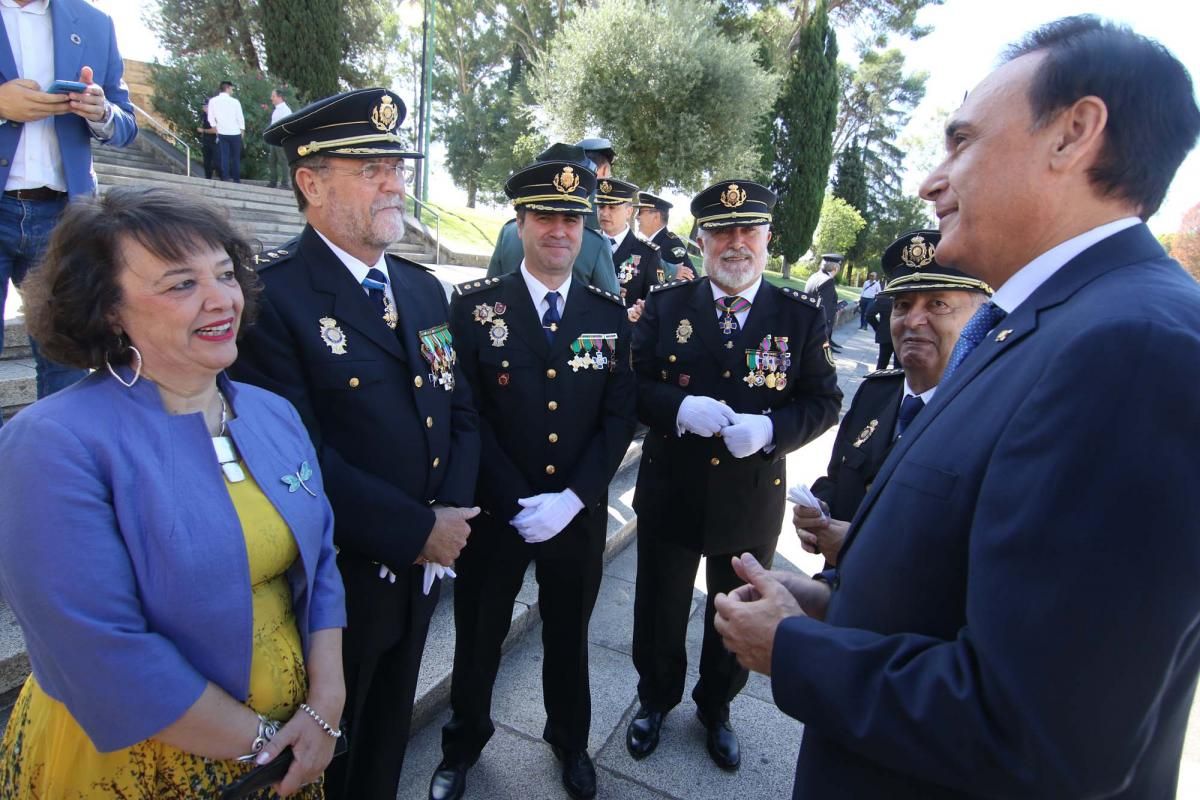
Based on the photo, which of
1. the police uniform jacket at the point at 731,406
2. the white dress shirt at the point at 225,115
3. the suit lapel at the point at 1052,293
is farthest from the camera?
the white dress shirt at the point at 225,115

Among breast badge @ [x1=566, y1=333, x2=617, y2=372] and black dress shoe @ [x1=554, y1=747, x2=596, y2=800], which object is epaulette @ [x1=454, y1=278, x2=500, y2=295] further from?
black dress shoe @ [x1=554, y1=747, x2=596, y2=800]

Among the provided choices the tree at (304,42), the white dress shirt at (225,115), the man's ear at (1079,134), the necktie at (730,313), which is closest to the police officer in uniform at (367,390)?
the necktie at (730,313)

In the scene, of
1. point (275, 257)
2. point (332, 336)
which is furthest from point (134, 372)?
point (275, 257)

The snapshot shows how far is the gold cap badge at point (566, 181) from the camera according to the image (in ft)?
9.13

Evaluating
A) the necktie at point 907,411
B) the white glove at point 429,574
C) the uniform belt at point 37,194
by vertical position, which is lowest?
the white glove at point 429,574

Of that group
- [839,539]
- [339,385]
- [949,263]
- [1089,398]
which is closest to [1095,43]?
[949,263]

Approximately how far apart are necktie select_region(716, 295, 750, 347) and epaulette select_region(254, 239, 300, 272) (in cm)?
179

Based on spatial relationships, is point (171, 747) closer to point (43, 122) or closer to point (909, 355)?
point (43, 122)

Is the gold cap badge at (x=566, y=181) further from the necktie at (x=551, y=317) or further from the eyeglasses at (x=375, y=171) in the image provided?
the eyeglasses at (x=375, y=171)

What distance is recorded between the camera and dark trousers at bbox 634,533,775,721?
9.89 ft

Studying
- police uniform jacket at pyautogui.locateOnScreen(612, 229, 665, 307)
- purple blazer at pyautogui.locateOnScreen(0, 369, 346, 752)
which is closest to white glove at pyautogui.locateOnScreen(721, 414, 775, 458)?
purple blazer at pyautogui.locateOnScreen(0, 369, 346, 752)

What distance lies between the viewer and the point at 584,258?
465 cm

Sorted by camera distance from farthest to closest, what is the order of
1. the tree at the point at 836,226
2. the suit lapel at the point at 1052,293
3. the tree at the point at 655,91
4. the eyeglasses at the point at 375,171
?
the tree at the point at 836,226 → the tree at the point at 655,91 → the eyeglasses at the point at 375,171 → the suit lapel at the point at 1052,293

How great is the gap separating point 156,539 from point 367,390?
78 cm
